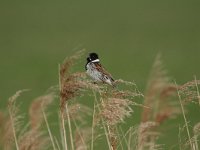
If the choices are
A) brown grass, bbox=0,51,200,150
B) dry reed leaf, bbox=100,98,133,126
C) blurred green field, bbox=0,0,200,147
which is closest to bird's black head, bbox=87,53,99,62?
brown grass, bbox=0,51,200,150

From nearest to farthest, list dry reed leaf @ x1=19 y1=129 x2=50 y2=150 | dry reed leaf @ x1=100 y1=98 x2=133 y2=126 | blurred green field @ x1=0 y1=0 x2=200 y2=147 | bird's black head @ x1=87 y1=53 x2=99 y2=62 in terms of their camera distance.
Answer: dry reed leaf @ x1=100 y1=98 x2=133 y2=126
bird's black head @ x1=87 y1=53 x2=99 y2=62
dry reed leaf @ x1=19 y1=129 x2=50 y2=150
blurred green field @ x1=0 y1=0 x2=200 y2=147

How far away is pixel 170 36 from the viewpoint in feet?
94.5

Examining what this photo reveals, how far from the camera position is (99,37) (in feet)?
94.0

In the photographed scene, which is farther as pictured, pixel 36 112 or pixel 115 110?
pixel 36 112

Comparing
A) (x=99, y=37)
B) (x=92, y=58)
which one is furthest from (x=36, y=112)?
(x=99, y=37)

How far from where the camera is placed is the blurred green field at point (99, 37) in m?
23.2

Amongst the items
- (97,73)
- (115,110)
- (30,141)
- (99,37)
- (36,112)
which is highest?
(99,37)

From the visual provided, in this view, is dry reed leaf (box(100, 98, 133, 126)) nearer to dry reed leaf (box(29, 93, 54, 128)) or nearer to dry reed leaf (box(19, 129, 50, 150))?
dry reed leaf (box(19, 129, 50, 150))

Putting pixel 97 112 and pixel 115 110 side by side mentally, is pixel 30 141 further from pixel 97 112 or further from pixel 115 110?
pixel 115 110

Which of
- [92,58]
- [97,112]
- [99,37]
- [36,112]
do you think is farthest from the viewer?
[99,37]

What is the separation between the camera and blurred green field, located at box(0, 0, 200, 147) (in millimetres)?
23159

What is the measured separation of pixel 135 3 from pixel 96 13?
5.83 feet

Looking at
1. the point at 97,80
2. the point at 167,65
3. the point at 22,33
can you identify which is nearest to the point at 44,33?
the point at 22,33

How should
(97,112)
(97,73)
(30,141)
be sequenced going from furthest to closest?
(30,141)
(97,73)
(97,112)
